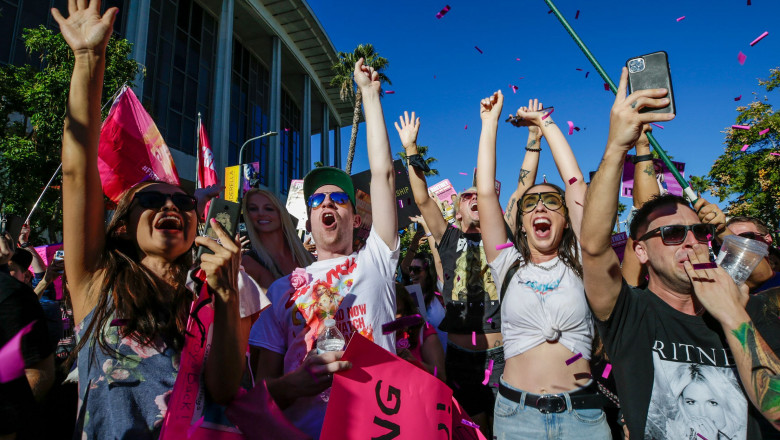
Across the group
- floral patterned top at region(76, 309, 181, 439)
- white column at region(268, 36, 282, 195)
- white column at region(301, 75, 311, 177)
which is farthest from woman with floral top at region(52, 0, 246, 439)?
white column at region(301, 75, 311, 177)

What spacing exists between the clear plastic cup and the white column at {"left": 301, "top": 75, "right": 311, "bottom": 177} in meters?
35.5

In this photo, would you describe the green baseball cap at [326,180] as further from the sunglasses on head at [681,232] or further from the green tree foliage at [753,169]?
the green tree foliage at [753,169]

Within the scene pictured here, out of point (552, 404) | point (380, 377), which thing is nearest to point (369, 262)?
point (380, 377)

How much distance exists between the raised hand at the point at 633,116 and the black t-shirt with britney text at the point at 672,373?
719 millimetres

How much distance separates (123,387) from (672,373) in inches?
92.2

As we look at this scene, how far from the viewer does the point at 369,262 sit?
240cm

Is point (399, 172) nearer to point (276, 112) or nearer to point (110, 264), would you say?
point (110, 264)

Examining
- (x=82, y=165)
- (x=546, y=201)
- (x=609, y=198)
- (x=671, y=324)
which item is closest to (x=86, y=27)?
(x=82, y=165)

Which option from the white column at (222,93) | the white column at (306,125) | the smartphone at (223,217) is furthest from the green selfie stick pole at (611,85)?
the white column at (306,125)

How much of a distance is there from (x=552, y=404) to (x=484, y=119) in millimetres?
1958

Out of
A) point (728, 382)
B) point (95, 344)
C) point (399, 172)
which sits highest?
point (399, 172)

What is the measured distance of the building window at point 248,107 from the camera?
28609mm

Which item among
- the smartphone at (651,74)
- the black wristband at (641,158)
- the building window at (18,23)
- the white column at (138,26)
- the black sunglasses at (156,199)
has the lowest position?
the black sunglasses at (156,199)

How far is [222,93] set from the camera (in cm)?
2492
